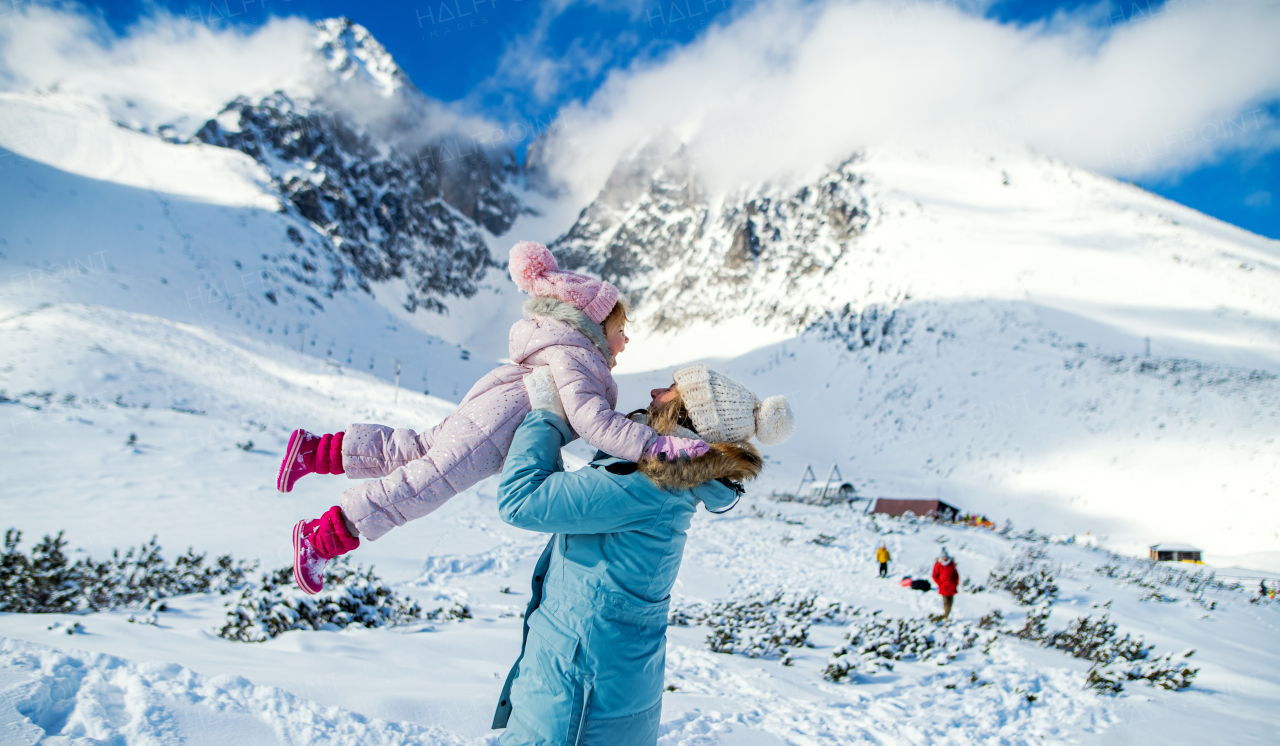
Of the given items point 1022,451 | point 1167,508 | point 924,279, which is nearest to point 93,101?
point 924,279

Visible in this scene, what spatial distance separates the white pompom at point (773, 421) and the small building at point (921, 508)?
21.5 metres

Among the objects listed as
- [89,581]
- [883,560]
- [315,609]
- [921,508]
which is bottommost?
[89,581]

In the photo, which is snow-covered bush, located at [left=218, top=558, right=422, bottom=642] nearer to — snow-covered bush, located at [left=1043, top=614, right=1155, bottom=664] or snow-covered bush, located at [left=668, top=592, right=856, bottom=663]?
snow-covered bush, located at [left=668, top=592, right=856, bottom=663]

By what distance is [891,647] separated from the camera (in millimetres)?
5848

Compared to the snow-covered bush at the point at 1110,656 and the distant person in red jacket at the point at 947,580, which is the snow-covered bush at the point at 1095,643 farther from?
the distant person in red jacket at the point at 947,580

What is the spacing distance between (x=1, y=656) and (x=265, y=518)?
628 cm

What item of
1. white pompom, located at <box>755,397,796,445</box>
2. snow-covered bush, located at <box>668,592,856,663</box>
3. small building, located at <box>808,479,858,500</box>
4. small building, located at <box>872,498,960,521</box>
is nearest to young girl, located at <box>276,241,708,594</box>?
white pompom, located at <box>755,397,796,445</box>

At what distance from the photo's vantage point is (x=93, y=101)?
5450 cm

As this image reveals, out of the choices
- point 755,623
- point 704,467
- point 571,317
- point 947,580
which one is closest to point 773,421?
point 704,467

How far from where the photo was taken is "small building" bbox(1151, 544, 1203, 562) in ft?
58.6

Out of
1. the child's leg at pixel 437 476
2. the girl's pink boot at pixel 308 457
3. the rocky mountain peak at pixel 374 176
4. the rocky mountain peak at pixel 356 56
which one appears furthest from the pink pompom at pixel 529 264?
the rocky mountain peak at pixel 356 56

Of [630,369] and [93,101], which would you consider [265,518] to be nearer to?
[630,369]

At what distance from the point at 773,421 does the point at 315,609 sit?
414 cm

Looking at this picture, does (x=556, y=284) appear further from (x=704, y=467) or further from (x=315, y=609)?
(x=315, y=609)
